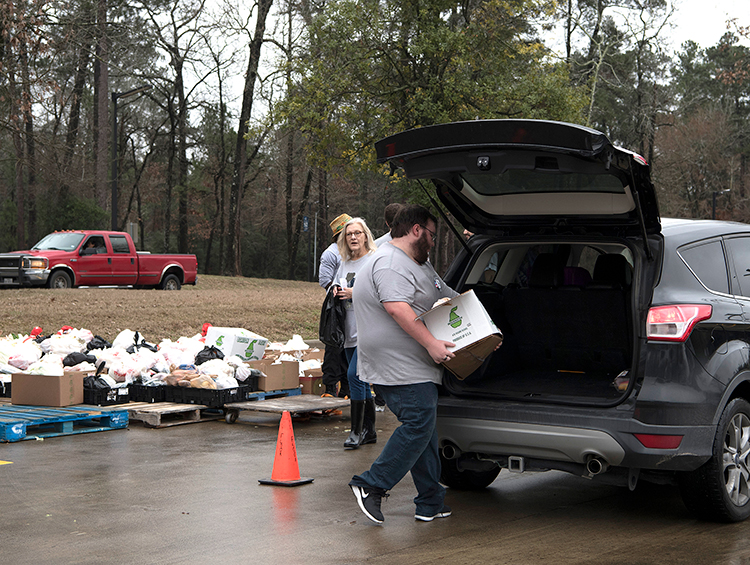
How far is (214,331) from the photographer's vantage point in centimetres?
1072

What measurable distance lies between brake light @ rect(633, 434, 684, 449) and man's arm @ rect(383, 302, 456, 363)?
117cm

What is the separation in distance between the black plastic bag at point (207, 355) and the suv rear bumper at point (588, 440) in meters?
5.10

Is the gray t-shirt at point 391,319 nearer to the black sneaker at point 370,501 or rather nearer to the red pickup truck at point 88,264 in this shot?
the black sneaker at point 370,501

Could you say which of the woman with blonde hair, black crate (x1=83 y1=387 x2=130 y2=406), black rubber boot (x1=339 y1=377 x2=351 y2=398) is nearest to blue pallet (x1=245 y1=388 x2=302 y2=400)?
black rubber boot (x1=339 y1=377 x2=351 y2=398)

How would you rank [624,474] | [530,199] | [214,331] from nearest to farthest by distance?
[624,474] < [530,199] < [214,331]

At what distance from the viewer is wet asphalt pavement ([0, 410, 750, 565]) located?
470 centimetres

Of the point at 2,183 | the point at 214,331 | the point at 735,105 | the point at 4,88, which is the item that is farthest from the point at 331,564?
the point at 735,105

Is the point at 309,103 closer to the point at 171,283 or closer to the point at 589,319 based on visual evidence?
the point at 171,283

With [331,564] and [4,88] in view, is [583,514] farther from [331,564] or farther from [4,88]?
[4,88]

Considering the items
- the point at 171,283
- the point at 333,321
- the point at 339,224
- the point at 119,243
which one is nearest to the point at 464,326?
the point at 333,321

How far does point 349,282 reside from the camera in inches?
312

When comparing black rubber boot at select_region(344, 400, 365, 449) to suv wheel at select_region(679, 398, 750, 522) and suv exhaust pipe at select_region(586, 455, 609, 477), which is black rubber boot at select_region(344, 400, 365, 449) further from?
suv wheel at select_region(679, 398, 750, 522)

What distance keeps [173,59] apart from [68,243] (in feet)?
79.3

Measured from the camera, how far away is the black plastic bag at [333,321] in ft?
25.6
